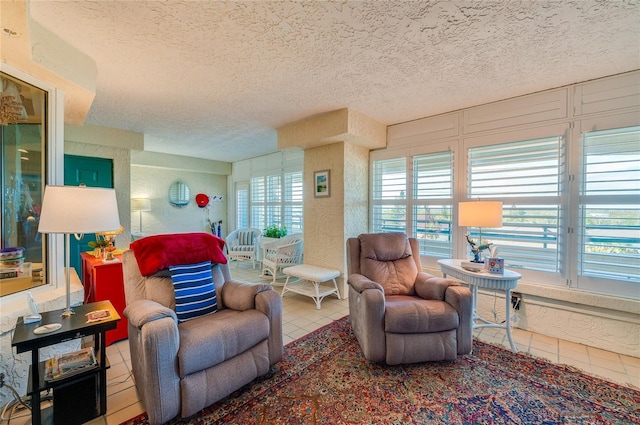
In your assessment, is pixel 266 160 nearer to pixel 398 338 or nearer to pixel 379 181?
pixel 379 181

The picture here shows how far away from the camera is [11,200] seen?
203cm

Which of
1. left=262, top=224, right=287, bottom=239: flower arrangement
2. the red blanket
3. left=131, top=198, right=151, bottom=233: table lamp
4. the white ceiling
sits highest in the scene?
the white ceiling

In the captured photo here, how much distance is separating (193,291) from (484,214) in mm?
2537

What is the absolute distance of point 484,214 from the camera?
241 cm

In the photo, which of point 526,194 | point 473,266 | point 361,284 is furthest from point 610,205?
point 361,284

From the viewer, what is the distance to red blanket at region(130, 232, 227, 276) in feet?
6.32

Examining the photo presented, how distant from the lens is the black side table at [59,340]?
1364 millimetres

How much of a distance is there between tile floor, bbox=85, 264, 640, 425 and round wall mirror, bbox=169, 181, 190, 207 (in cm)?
439

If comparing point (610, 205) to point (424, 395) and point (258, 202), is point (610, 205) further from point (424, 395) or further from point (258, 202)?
point (258, 202)

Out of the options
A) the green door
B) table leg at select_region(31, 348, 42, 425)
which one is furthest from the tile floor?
the green door

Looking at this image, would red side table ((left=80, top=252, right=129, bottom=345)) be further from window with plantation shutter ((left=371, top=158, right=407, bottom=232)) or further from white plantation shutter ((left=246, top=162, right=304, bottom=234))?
window with plantation shutter ((left=371, top=158, right=407, bottom=232))

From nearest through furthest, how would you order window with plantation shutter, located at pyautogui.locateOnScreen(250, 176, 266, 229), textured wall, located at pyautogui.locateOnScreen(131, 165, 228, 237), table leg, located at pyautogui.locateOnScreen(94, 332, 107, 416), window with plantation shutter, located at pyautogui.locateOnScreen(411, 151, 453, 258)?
table leg, located at pyautogui.locateOnScreen(94, 332, 107, 416), window with plantation shutter, located at pyautogui.locateOnScreen(411, 151, 453, 258), textured wall, located at pyautogui.locateOnScreen(131, 165, 228, 237), window with plantation shutter, located at pyautogui.locateOnScreen(250, 176, 266, 229)

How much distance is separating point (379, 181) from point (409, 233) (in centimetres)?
89

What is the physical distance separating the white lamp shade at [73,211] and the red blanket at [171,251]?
40cm
